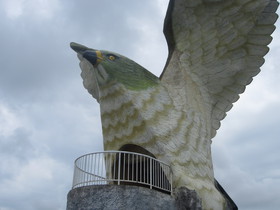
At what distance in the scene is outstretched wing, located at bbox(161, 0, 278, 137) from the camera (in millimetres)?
12891

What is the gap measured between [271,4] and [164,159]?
6.60m

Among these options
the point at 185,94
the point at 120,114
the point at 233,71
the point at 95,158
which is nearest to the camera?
the point at 95,158

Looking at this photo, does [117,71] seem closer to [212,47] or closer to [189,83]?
[189,83]

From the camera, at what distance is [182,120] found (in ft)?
39.2

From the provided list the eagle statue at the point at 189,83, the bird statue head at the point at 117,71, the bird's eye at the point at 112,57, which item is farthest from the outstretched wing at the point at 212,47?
the bird's eye at the point at 112,57

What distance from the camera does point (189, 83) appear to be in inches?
522

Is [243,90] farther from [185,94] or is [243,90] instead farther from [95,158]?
[95,158]

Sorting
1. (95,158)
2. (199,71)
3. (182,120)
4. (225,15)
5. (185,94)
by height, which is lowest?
(95,158)

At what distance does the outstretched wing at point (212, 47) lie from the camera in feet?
42.3

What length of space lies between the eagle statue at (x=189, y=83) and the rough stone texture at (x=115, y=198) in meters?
1.72

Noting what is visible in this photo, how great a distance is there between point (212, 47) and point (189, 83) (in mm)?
1537

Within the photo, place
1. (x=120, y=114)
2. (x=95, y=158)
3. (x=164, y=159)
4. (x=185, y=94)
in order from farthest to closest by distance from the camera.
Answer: (x=185, y=94) < (x=120, y=114) < (x=164, y=159) < (x=95, y=158)

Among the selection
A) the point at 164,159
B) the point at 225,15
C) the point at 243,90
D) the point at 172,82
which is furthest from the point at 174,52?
the point at 164,159

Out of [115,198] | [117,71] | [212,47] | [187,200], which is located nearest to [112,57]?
[117,71]
